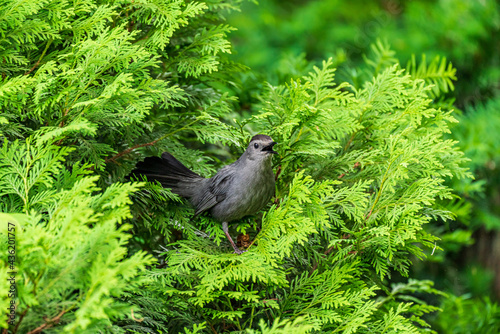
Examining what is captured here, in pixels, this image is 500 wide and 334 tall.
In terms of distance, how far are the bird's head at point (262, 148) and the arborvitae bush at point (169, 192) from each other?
0.25ft

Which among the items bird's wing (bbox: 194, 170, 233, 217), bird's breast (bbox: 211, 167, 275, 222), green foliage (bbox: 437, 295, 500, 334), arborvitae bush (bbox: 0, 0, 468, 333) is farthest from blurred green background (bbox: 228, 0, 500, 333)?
bird's breast (bbox: 211, 167, 275, 222)

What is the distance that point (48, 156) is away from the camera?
1682 mm

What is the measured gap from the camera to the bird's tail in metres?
2.11

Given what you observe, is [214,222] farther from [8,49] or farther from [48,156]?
[8,49]

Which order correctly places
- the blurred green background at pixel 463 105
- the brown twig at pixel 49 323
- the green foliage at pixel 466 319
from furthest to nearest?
1. the blurred green background at pixel 463 105
2. the green foliage at pixel 466 319
3. the brown twig at pixel 49 323

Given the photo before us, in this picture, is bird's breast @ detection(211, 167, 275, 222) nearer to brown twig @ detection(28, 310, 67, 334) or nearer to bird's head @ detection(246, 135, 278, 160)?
bird's head @ detection(246, 135, 278, 160)

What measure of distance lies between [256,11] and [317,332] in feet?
20.6

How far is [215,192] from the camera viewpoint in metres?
2.13

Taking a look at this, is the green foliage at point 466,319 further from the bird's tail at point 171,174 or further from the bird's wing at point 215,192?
the bird's tail at point 171,174

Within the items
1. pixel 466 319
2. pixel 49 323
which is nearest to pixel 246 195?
pixel 49 323

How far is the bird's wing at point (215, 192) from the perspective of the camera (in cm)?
211

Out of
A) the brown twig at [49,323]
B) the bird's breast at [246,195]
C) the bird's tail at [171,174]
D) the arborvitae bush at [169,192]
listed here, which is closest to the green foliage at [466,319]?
the arborvitae bush at [169,192]

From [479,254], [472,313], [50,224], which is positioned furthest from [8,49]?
[479,254]

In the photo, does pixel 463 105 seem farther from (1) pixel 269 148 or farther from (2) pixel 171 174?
(2) pixel 171 174
